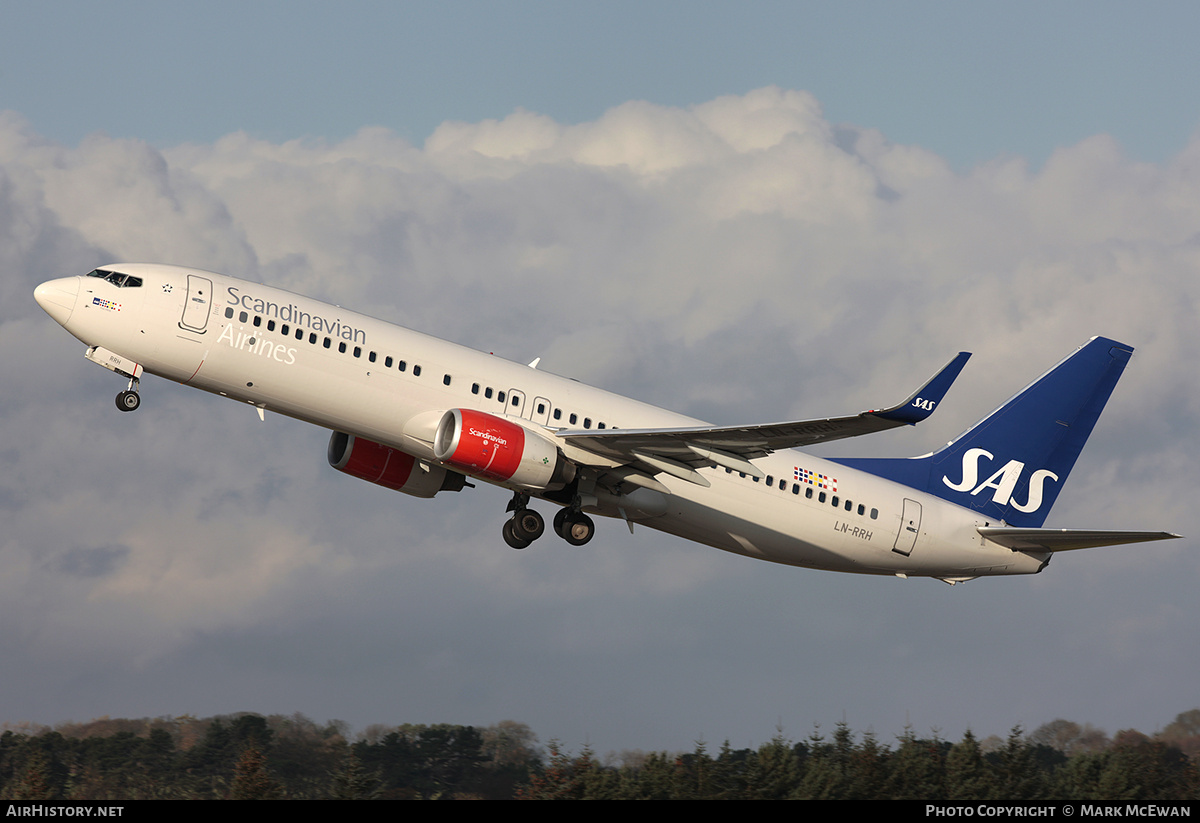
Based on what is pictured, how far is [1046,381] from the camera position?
145 feet

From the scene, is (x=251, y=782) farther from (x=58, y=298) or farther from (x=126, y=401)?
(x=58, y=298)

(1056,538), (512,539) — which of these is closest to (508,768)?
(512,539)

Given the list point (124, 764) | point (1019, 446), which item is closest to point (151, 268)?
point (124, 764)

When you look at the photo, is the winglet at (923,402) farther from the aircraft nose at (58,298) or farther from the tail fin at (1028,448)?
the aircraft nose at (58,298)

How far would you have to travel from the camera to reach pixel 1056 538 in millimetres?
39125

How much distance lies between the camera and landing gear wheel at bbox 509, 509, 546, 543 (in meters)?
37.4

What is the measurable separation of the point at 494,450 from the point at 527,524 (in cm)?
498

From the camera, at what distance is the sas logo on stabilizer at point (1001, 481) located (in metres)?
42.7

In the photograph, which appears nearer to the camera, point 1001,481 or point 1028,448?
point 1001,481

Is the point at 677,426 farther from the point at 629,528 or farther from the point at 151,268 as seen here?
A: the point at 151,268

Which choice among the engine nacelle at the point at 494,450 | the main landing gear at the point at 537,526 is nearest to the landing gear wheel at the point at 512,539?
the main landing gear at the point at 537,526

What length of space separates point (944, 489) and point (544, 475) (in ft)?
52.9

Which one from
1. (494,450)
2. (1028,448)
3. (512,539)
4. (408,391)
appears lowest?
(512,539)
